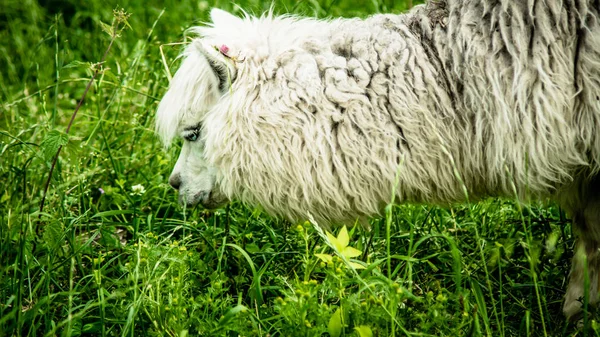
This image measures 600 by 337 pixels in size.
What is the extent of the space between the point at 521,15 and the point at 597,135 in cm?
50

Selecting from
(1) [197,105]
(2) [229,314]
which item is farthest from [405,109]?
(2) [229,314]

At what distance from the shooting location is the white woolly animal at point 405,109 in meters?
2.42

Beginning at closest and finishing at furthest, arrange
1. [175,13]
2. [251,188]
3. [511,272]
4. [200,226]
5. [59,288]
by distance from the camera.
→ [251,188], [59,288], [511,272], [200,226], [175,13]

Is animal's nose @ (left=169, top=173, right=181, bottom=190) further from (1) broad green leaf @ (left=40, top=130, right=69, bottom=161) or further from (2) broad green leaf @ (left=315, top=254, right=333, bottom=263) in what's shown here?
(2) broad green leaf @ (left=315, top=254, right=333, bottom=263)

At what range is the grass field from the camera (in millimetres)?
2400

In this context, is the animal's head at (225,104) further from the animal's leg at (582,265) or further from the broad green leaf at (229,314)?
the animal's leg at (582,265)

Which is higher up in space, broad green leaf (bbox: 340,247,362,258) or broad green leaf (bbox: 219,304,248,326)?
broad green leaf (bbox: 340,247,362,258)

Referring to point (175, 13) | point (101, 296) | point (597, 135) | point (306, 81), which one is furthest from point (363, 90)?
point (175, 13)

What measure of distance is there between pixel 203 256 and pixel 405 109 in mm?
1362

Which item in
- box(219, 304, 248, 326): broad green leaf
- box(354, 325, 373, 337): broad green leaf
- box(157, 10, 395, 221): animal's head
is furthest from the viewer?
box(157, 10, 395, 221): animal's head

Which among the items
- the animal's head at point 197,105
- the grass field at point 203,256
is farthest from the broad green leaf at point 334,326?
the animal's head at point 197,105

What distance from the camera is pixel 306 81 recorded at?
2.62 meters

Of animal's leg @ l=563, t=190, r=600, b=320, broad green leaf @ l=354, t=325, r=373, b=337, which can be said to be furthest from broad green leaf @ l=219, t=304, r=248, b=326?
animal's leg @ l=563, t=190, r=600, b=320

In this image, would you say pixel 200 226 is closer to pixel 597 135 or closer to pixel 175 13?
pixel 597 135
